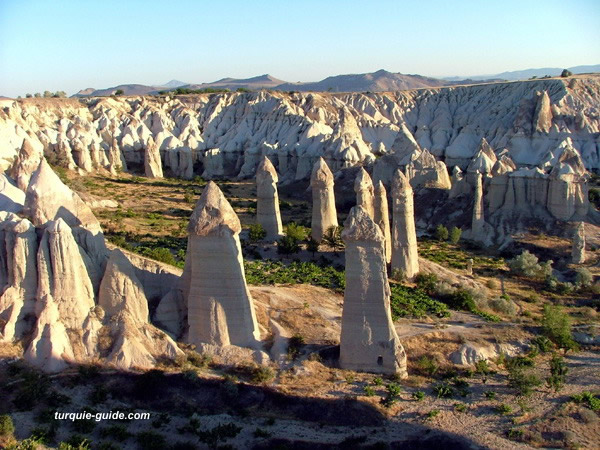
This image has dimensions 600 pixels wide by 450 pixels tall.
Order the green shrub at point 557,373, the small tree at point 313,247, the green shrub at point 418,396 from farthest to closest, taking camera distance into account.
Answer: the small tree at point 313,247 → the green shrub at point 557,373 → the green shrub at point 418,396

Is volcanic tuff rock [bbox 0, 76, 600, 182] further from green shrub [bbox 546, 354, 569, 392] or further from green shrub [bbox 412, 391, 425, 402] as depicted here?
green shrub [bbox 412, 391, 425, 402]

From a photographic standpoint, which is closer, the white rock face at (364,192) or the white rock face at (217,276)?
the white rock face at (217,276)

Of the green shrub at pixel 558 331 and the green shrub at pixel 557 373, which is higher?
the green shrub at pixel 558 331

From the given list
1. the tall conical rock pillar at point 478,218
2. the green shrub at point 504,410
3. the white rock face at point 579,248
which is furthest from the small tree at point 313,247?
the green shrub at point 504,410

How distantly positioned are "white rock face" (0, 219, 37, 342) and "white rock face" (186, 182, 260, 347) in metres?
4.66

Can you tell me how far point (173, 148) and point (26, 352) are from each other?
2016 inches

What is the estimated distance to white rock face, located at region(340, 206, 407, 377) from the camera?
18078 mm

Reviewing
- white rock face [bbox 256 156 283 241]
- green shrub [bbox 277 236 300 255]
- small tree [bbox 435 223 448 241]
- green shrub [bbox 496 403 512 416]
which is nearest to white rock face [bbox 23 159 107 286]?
green shrub [bbox 496 403 512 416]

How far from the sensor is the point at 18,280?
1802cm

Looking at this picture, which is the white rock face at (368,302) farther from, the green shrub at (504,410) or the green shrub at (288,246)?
the green shrub at (288,246)

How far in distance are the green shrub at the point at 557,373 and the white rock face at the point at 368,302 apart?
4.48 metres

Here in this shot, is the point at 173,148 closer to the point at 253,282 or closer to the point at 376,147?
the point at 376,147

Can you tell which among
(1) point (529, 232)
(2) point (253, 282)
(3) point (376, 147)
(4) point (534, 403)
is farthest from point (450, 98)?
Answer: (4) point (534, 403)

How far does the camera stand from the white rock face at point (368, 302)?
18.1 m
